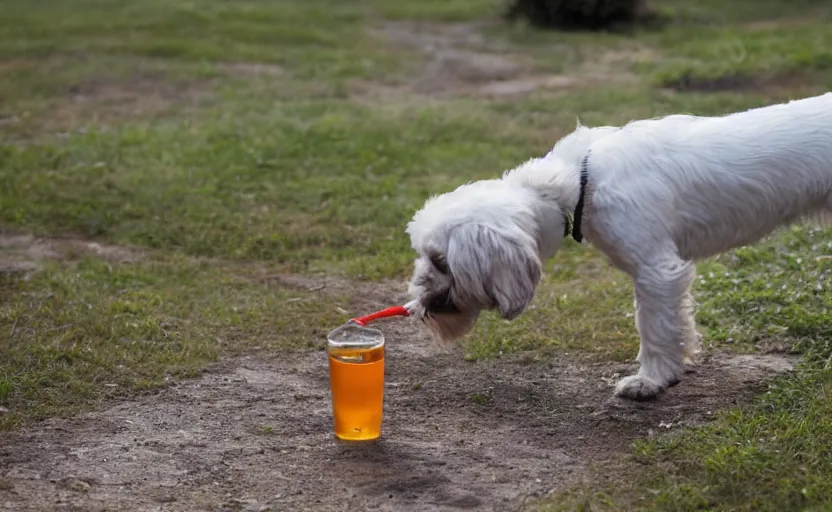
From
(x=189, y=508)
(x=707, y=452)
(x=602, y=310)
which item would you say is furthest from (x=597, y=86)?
(x=189, y=508)

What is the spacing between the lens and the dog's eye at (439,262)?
458cm

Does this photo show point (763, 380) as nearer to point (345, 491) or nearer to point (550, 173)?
point (550, 173)

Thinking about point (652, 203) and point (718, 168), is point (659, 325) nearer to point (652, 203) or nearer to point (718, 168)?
point (652, 203)

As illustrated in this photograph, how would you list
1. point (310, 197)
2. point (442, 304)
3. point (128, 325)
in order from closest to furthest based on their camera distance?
point (442, 304) → point (128, 325) → point (310, 197)

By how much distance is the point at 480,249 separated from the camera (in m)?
4.40

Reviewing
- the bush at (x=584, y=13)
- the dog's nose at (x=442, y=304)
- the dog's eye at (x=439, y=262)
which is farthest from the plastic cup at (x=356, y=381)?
the bush at (x=584, y=13)

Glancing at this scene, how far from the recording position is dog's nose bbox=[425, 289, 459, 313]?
4648 millimetres

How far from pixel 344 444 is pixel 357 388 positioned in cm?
30

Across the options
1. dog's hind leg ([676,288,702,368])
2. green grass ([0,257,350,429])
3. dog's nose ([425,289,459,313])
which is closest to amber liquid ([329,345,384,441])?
dog's nose ([425,289,459,313])

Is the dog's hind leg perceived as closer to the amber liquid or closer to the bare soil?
the bare soil

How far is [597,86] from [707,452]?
853cm

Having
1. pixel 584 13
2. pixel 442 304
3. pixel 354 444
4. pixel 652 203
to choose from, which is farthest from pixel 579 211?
pixel 584 13

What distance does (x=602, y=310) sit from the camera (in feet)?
20.6

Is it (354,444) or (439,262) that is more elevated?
(439,262)
